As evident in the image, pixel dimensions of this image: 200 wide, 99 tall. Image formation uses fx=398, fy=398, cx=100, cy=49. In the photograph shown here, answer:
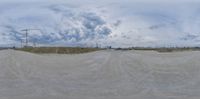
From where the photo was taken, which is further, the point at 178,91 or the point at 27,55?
the point at 27,55

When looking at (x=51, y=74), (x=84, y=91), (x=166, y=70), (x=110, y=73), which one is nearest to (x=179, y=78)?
(x=166, y=70)

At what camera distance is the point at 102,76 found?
27.3 ft

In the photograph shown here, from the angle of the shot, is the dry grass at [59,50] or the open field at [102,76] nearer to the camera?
the open field at [102,76]

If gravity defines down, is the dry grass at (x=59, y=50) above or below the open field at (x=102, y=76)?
above

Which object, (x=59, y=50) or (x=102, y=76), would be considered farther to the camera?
(x=59, y=50)

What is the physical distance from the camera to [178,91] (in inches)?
316

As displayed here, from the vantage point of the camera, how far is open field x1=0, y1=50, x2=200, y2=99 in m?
7.99

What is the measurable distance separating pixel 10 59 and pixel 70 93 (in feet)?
5.24

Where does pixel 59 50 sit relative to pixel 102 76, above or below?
above

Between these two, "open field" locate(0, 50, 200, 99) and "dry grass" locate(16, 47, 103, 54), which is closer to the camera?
"open field" locate(0, 50, 200, 99)

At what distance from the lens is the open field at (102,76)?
7.99 metres

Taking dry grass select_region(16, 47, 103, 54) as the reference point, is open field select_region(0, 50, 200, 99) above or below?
below

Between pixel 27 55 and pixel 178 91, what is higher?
pixel 27 55

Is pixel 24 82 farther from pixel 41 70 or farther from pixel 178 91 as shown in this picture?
pixel 178 91
